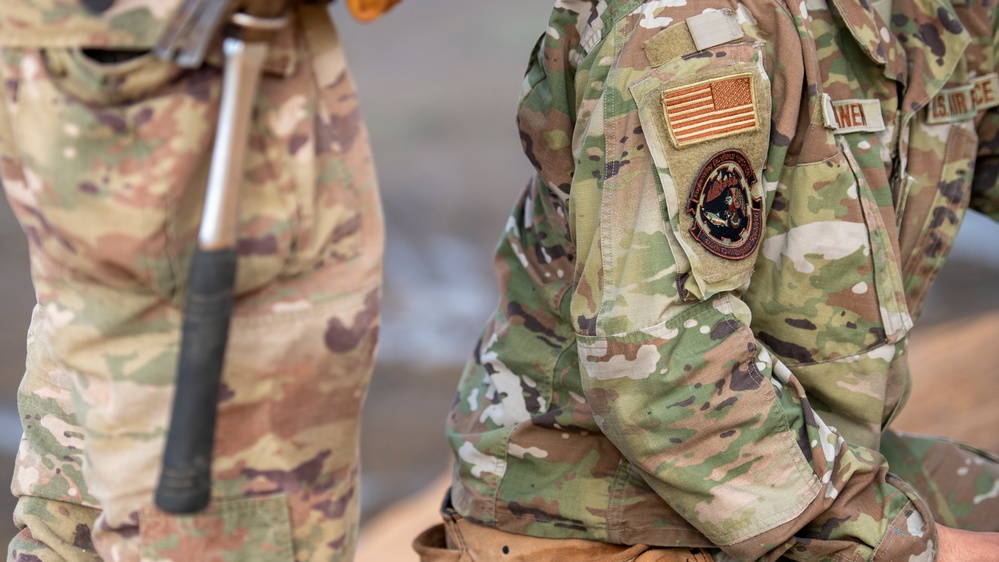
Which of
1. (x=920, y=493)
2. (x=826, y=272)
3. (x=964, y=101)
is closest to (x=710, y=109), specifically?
(x=826, y=272)

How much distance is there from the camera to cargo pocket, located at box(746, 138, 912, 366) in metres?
1.45

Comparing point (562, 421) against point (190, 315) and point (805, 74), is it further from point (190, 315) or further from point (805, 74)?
point (190, 315)

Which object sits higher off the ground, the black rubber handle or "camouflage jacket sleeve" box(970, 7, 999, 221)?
the black rubber handle

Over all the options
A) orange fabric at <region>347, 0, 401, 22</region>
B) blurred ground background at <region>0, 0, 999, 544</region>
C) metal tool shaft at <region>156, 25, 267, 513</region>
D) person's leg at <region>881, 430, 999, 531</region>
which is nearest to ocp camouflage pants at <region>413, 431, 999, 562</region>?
person's leg at <region>881, 430, 999, 531</region>

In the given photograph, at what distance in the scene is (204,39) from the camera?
92cm

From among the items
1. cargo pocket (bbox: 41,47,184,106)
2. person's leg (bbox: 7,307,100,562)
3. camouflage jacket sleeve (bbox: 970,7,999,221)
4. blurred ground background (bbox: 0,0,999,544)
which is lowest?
blurred ground background (bbox: 0,0,999,544)

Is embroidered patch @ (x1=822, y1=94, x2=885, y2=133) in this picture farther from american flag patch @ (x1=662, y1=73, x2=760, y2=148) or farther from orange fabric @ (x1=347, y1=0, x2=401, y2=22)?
orange fabric @ (x1=347, y1=0, x2=401, y2=22)

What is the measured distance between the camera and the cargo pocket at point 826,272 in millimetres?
1451

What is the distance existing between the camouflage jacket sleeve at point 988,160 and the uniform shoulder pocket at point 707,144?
0.62 metres

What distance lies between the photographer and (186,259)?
1.01m

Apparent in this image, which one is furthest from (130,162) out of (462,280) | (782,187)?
(462,280)

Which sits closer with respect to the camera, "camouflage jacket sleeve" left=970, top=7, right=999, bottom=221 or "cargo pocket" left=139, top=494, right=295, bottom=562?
"cargo pocket" left=139, top=494, right=295, bottom=562

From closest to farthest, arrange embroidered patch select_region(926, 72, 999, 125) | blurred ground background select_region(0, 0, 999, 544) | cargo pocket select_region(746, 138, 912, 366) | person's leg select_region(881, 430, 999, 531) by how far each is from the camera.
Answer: cargo pocket select_region(746, 138, 912, 366) < embroidered patch select_region(926, 72, 999, 125) < person's leg select_region(881, 430, 999, 531) < blurred ground background select_region(0, 0, 999, 544)

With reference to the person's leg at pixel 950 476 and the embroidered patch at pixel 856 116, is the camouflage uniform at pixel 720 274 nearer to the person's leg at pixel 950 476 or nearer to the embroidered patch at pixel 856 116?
the embroidered patch at pixel 856 116
